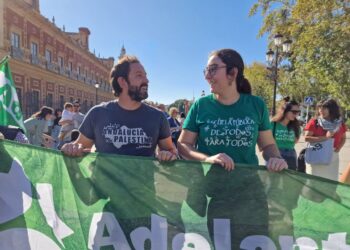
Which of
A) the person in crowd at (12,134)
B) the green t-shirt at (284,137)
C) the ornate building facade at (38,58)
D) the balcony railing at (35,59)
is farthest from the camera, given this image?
the balcony railing at (35,59)

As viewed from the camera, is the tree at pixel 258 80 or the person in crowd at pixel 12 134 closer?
the person in crowd at pixel 12 134

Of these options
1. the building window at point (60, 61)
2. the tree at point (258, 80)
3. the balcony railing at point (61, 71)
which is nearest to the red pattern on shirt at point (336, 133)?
the balcony railing at point (61, 71)

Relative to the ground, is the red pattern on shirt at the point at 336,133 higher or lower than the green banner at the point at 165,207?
higher

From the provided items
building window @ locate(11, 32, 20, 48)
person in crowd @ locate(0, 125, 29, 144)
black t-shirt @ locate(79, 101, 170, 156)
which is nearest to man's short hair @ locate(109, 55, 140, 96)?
black t-shirt @ locate(79, 101, 170, 156)

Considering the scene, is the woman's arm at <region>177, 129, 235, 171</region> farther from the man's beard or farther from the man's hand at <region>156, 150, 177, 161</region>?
the man's beard

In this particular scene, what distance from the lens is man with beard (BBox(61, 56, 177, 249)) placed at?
8.46 feet

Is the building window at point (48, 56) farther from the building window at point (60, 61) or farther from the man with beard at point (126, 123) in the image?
the man with beard at point (126, 123)

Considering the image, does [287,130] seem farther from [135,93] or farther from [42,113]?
[42,113]

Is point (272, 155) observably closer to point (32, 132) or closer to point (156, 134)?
point (156, 134)

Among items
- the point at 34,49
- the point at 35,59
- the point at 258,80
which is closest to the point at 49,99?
the point at 35,59

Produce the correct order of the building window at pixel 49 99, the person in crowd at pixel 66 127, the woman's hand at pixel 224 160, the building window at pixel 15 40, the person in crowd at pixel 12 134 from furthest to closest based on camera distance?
the building window at pixel 49 99 → the building window at pixel 15 40 → the person in crowd at pixel 66 127 → the person in crowd at pixel 12 134 → the woman's hand at pixel 224 160

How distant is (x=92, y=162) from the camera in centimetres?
267

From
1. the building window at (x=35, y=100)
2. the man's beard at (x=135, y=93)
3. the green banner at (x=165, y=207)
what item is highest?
the building window at (x=35, y=100)

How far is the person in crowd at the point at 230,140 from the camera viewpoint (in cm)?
249
